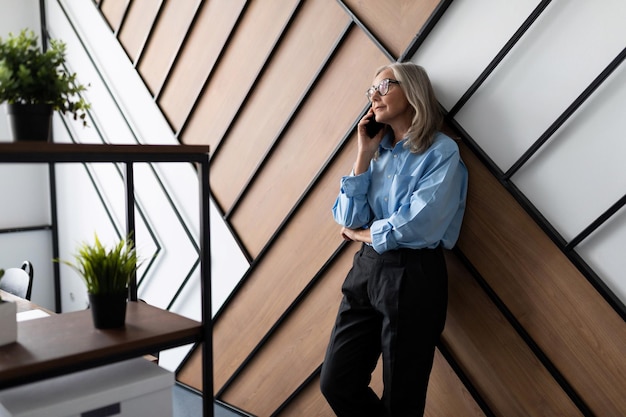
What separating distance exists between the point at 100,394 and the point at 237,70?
2038 mm

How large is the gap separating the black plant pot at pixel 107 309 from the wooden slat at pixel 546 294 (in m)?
1.25

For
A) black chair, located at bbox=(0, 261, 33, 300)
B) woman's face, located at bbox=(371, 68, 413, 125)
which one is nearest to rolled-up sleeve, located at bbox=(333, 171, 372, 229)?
woman's face, located at bbox=(371, 68, 413, 125)

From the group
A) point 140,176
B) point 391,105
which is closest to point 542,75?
point 391,105

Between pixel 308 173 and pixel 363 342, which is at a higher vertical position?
pixel 308 173

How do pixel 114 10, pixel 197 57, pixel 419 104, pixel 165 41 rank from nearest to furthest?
pixel 419 104, pixel 197 57, pixel 165 41, pixel 114 10

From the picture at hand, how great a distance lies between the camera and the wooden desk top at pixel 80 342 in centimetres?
108

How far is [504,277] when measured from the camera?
196cm

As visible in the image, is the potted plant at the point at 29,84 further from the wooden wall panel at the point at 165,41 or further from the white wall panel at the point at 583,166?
the wooden wall panel at the point at 165,41

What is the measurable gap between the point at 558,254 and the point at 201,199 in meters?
1.17

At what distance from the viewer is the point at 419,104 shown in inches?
77.4

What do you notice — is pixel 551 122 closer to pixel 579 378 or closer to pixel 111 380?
pixel 579 378

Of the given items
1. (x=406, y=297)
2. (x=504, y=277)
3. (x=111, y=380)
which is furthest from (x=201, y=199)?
(x=504, y=277)

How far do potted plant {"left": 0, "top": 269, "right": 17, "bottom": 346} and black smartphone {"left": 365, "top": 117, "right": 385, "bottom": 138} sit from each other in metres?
1.36

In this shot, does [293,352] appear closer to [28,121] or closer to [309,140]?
[309,140]
